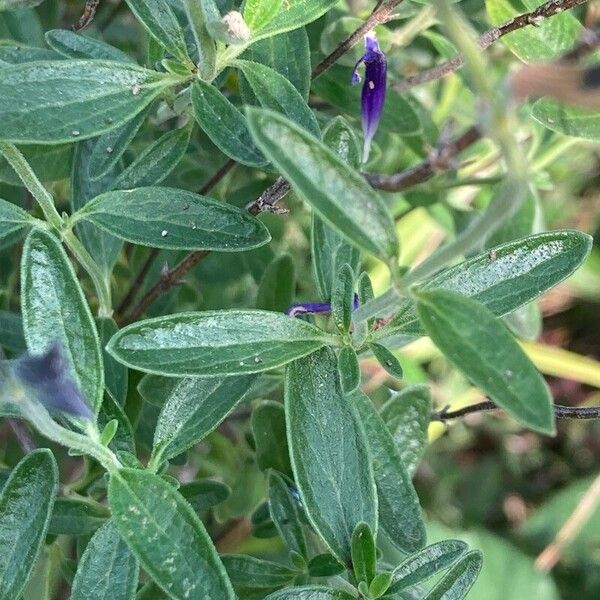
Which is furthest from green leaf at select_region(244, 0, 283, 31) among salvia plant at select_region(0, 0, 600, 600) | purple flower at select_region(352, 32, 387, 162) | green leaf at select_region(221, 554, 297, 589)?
green leaf at select_region(221, 554, 297, 589)

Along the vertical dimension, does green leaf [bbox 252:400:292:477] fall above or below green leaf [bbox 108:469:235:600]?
below

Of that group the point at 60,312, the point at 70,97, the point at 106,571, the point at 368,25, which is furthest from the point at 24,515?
the point at 368,25

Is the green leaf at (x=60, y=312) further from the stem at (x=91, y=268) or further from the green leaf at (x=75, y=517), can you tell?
the green leaf at (x=75, y=517)

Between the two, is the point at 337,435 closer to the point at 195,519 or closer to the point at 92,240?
the point at 195,519

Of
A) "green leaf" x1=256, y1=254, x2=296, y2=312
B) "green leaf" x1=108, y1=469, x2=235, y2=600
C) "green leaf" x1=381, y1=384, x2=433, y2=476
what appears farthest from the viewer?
"green leaf" x1=256, y1=254, x2=296, y2=312

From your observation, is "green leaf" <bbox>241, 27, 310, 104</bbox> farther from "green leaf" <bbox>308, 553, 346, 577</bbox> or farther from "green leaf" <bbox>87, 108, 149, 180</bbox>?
"green leaf" <bbox>308, 553, 346, 577</bbox>
